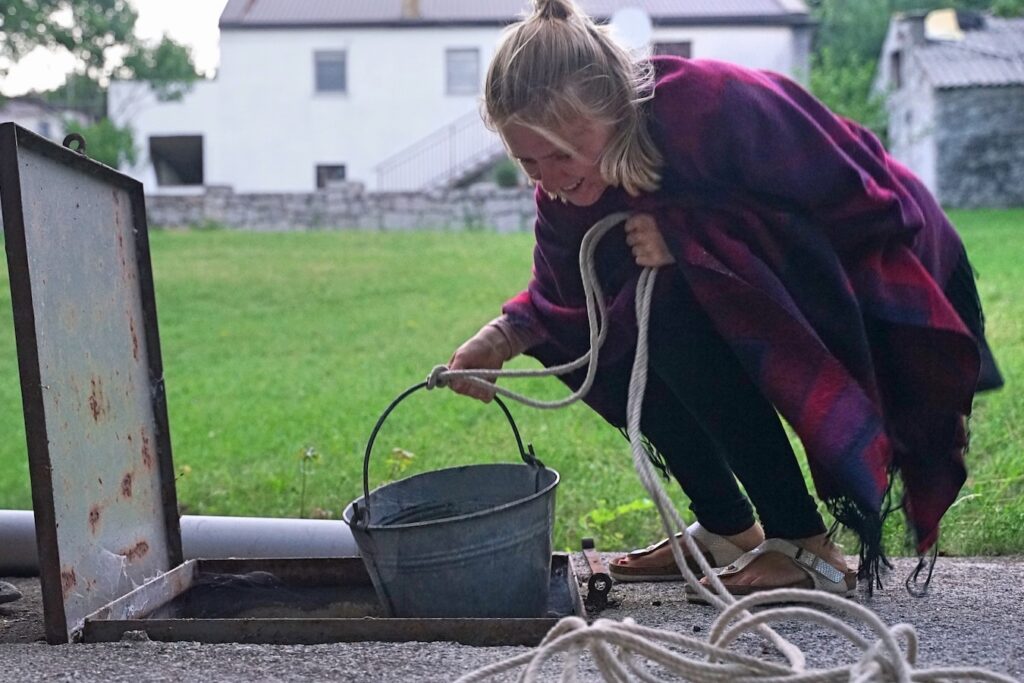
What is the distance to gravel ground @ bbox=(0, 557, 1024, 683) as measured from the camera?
1815mm

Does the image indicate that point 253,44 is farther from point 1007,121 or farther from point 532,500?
point 532,500

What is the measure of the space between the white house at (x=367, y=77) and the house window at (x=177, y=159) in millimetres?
→ 3035

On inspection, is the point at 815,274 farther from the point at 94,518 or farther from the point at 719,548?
the point at 94,518

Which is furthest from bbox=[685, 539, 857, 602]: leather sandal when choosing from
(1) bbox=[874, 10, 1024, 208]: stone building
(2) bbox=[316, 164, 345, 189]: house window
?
(2) bbox=[316, 164, 345, 189]: house window

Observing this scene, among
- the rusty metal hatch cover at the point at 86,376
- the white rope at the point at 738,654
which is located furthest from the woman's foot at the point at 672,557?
the rusty metal hatch cover at the point at 86,376

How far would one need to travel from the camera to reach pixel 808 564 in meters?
2.35

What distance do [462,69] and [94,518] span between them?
21.1m

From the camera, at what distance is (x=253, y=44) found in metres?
22.3

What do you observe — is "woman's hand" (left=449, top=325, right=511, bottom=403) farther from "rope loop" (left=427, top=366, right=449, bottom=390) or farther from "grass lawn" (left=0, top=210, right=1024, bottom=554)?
"grass lawn" (left=0, top=210, right=1024, bottom=554)

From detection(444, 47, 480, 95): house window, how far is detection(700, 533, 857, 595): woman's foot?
20565 millimetres

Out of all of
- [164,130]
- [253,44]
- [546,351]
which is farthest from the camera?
[164,130]

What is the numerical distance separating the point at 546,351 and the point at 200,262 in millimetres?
9689

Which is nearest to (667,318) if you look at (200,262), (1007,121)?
(200,262)

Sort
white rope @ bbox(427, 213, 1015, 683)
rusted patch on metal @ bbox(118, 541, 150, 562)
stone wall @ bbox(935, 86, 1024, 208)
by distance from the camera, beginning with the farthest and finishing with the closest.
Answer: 1. stone wall @ bbox(935, 86, 1024, 208)
2. rusted patch on metal @ bbox(118, 541, 150, 562)
3. white rope @ bbox(427, 213, 1015, 683)
